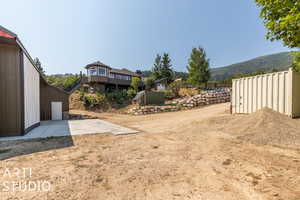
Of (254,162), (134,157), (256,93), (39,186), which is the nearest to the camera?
(39,186)

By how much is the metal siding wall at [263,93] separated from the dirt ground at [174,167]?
1296 mm

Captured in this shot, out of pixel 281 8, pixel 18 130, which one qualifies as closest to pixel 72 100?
pixel 18 130

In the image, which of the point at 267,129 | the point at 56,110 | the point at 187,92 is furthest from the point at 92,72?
the point at 267,129

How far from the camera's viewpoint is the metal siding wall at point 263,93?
5469 mm

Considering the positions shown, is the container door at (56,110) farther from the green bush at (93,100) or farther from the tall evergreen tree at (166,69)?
the tall evergreen tree at (166,69)

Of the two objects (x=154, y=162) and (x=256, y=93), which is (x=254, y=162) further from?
(x=256, y=93)

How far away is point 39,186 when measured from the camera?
2119mm

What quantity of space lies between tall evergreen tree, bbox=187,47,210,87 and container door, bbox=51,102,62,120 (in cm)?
1755

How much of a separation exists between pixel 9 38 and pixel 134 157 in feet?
21.8

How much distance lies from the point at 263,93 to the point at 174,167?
623 centimetres

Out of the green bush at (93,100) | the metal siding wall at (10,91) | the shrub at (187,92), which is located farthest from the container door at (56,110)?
the shrub at (187,92)

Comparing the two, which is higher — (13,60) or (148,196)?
(13,60)

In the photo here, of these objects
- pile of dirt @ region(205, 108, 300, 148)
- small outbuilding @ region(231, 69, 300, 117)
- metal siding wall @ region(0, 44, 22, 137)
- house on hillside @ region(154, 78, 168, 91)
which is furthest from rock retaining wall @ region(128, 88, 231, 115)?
house on hillside @ region(154, 78, 168, 91)

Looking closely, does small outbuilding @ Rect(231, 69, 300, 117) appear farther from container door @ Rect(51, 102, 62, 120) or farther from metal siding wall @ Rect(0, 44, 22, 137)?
container door @ Rect(51, 102, 62, 120)
